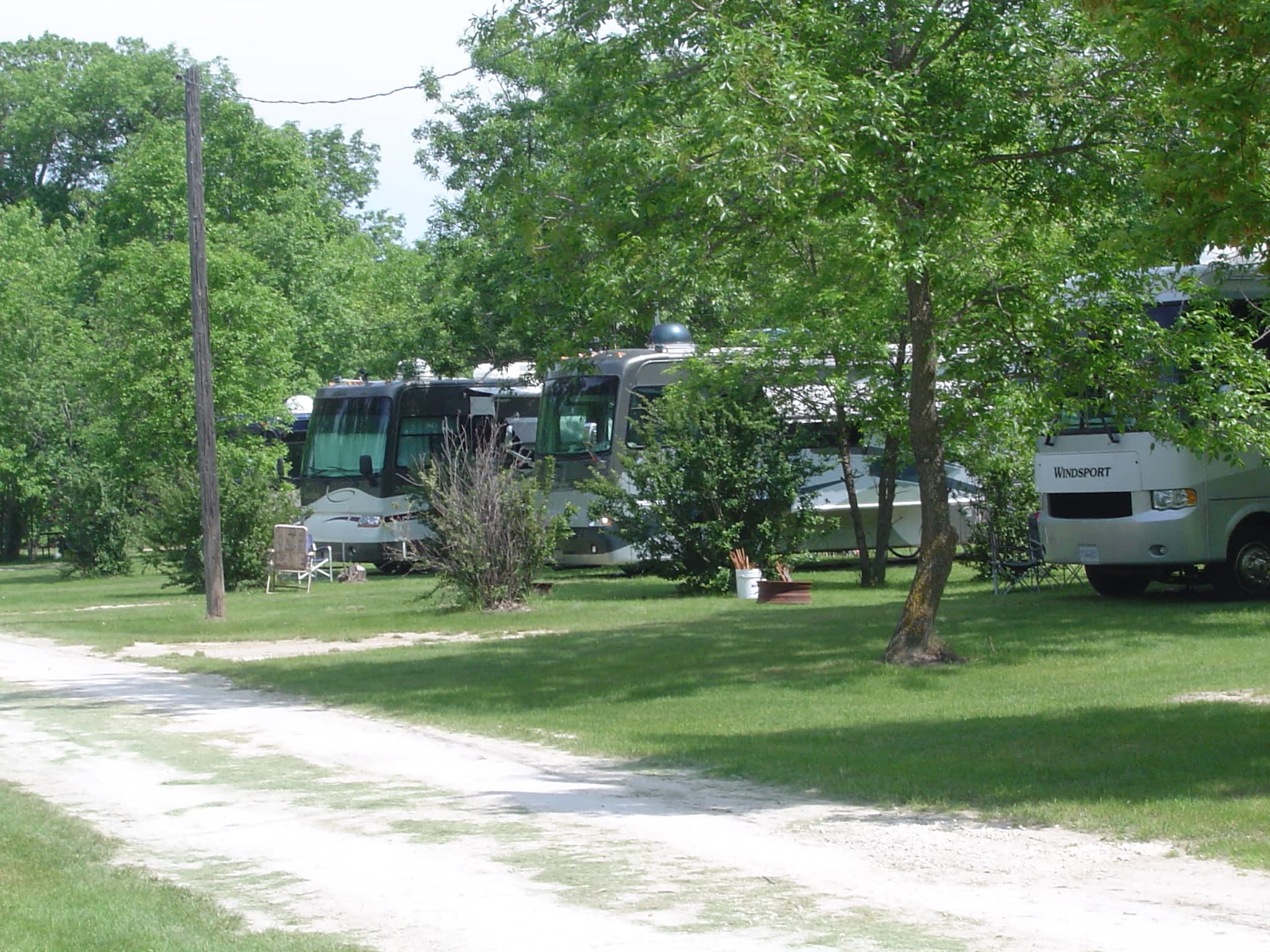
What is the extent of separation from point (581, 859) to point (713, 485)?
1492 cm

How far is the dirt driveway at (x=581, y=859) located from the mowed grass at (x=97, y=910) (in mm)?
191

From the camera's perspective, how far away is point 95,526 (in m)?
34.0

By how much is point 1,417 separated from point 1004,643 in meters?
34.0

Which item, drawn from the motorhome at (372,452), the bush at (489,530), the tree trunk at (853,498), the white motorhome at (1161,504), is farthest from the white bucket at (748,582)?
the motorhome at (372,452)

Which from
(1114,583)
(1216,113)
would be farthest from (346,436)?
(1216,113)

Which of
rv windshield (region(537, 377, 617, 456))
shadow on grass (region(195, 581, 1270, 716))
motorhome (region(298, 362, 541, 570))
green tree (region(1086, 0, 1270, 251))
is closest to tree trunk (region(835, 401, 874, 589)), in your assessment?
shadow on grass (region(195, 581, 1270, 716))

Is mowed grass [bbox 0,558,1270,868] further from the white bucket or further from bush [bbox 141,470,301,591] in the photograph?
bush [bbox 141,470,301,591]

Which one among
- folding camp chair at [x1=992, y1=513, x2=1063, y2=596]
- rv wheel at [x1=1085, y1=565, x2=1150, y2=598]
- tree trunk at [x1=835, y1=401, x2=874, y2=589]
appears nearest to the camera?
rv wheel at [x1=1085, y1=565, x2=1150, y2=598]

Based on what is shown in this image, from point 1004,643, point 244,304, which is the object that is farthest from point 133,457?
point 1004,643

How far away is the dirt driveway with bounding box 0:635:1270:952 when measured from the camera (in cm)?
577

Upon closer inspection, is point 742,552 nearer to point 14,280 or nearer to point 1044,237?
point 1044,237

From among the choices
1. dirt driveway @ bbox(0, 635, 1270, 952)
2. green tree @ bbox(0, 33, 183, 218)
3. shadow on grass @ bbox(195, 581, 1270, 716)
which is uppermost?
green tree @ bbox(0, 33, 183, 218)

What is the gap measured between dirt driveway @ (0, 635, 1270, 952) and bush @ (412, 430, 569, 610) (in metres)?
9.30

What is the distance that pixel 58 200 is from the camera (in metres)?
63.4
